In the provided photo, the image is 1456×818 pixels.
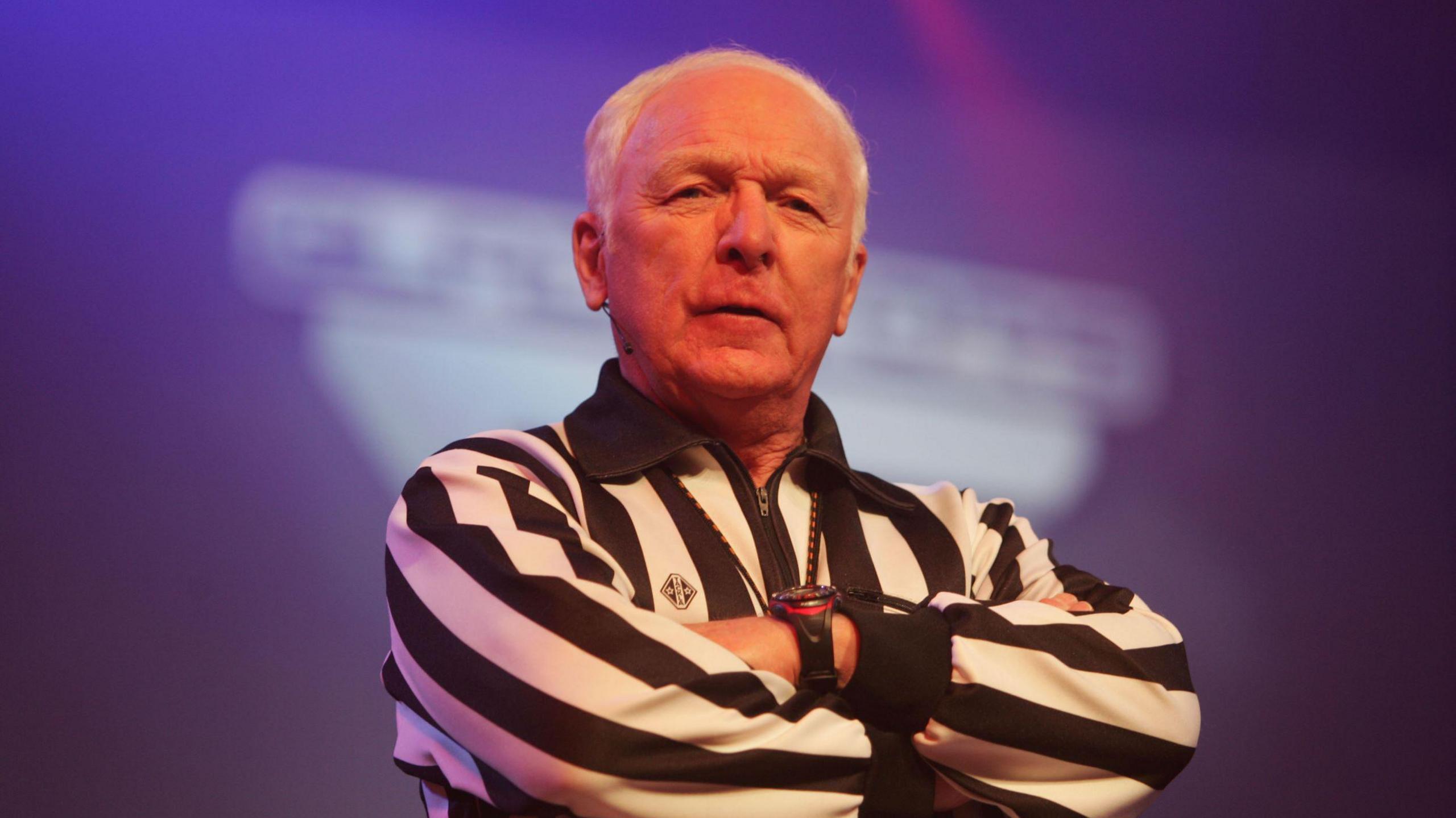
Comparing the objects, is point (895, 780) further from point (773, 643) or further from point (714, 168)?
Result: point (714, 168)

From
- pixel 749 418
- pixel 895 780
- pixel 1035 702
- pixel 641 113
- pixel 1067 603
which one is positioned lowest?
Result: pixel 895 780

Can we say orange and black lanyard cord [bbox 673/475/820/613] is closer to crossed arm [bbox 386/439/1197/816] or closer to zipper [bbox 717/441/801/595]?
zipper [bbox 717/441/801/595]

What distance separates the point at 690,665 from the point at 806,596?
174 millimetres

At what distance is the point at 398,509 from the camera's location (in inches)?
49.3

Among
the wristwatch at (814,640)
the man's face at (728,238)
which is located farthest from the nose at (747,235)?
the wristwatch at (814,640)

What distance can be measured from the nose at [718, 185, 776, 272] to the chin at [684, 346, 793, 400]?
0.11 metres

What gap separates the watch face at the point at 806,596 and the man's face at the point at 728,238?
0.36m

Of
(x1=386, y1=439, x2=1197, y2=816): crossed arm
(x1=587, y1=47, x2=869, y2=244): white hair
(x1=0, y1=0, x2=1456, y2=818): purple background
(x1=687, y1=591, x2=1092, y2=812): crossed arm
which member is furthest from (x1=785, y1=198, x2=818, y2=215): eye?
(x1=0, y1=0, x2=1456, y2=818): purple background

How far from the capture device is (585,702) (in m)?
1.00

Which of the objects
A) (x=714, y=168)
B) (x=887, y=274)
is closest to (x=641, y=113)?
(x=714, y=168)

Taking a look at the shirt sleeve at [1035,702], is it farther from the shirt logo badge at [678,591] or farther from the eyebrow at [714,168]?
the eyebrow at [714,168]

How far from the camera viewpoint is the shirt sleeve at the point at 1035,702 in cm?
114

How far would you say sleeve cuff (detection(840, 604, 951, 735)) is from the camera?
1.12 m

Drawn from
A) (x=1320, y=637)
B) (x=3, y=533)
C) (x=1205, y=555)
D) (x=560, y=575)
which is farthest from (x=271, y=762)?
(x=1320, y=637)
